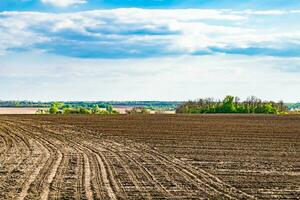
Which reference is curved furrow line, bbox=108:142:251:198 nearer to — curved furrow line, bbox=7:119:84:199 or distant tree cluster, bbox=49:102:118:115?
curved furrow line, bbox=7:119:84:199

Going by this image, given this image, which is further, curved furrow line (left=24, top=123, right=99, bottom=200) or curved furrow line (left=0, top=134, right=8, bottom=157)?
curved furrow line (left=0, top=134, right=8, bottom=157)

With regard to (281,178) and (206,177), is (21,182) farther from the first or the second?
(281,178)

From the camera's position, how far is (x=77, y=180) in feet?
53.3

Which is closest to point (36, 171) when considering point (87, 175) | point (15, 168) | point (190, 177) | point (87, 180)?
point (15, 168)

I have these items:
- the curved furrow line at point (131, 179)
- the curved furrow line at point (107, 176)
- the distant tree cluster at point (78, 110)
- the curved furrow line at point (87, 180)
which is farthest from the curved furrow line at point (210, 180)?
the distant tree cluster at point (78, 110)

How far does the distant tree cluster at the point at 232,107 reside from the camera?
115625 millimetres

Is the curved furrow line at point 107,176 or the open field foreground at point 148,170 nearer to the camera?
the curved furrow line at point 107,176

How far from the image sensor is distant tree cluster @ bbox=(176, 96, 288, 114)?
115625mm

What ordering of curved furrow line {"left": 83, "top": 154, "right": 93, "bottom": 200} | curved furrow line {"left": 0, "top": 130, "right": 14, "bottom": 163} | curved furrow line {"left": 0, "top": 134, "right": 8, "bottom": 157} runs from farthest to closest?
curved furrow line {"left": 0, "top": 134, "right": 8, "bottom": 157} < curved furrow line {"left": 0, "top": 130, "right": 14, "bottom": 163} < curved furrow line {"left": 83, "top": 154, "right": 93, "bottom": 200}

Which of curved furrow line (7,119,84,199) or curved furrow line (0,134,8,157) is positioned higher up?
curved furrow line (0,134,8,157)

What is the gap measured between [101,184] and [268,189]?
15.1 ft

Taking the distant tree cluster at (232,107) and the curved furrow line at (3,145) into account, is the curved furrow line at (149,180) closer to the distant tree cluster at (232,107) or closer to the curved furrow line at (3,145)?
the curved furrow line at (3,145)

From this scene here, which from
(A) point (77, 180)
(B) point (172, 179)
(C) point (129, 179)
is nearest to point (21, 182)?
(A) point (77, 180)

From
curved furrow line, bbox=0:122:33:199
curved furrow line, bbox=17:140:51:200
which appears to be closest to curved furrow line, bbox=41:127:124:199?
curved furrow line, bbox=17:140:51:200
